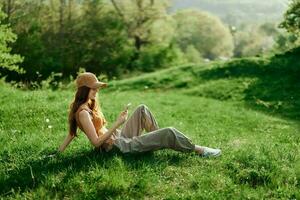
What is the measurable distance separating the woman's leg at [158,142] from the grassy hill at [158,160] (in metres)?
0.17

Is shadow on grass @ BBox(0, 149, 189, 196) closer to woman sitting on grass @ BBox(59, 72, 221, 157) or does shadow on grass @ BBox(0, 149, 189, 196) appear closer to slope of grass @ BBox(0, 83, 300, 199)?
slope of grass @ BBox(0, 83, 300, 199)

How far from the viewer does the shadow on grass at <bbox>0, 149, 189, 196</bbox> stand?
921 centimetres

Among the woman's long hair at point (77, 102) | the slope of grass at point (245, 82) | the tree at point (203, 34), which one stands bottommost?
the tree at point (203, 34)

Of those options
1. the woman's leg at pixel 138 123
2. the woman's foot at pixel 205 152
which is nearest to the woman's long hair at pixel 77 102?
the woman's leg at pixel 138 123

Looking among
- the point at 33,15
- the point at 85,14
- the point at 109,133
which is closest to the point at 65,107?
the point at 109,133

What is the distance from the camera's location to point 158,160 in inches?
404

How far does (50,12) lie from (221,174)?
48948 mm

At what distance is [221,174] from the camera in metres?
9.69

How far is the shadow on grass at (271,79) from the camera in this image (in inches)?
880

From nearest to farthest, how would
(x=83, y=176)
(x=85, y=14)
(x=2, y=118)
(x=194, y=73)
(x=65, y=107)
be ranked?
(x=83, y=176)
(x=2, y=118)
(x=65, y=107)
(x=194, y=73)
(x=85, y=14)

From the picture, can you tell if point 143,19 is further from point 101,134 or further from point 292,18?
point 101,134

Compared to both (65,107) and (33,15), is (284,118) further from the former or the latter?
(33,15)

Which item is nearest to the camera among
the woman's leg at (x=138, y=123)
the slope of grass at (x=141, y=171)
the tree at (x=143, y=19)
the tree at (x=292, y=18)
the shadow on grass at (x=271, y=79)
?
the slope of grass at (x=141, y=171)

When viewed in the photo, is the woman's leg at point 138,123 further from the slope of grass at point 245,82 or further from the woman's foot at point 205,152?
the slope of grass at point 245,82
